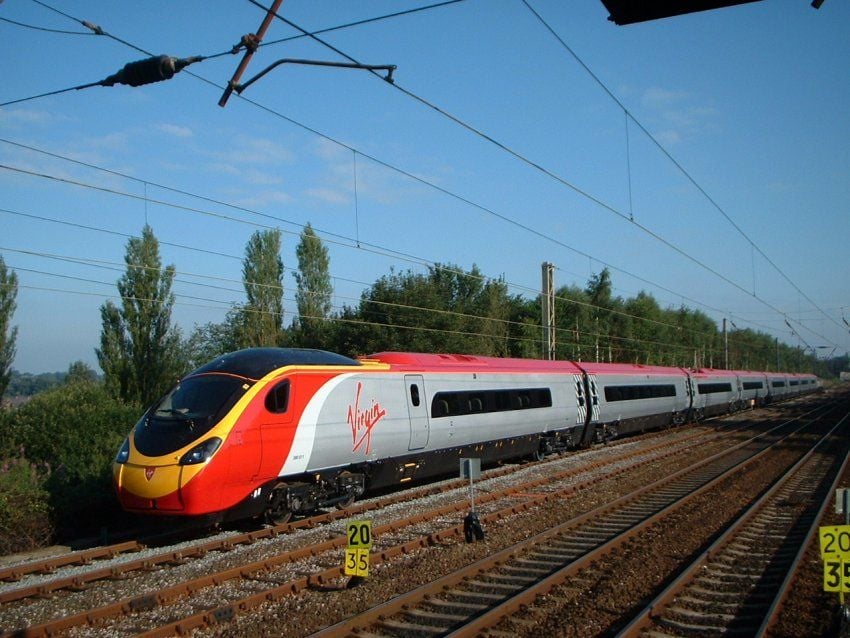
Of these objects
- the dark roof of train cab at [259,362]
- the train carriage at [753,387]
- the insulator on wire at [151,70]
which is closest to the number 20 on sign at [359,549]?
the dark roof of train cab at [259,362]

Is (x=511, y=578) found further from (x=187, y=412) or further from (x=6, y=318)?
(x=6, y=318)

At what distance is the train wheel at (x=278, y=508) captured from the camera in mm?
12273

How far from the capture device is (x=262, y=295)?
135 ft

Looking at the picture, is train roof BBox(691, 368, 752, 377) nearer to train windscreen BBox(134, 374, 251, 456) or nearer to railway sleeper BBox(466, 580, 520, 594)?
train windscreen BBox(134, 374, 251, 456)

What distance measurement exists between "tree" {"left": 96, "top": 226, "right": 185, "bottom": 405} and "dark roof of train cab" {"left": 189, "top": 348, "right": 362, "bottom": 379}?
1896cm

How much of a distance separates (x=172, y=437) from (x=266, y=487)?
179 cm

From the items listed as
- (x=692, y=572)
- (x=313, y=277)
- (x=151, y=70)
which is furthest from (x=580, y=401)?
(x=313, y=277)

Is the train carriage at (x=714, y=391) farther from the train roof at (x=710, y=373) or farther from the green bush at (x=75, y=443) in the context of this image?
the green bush at (x=75, y=443)

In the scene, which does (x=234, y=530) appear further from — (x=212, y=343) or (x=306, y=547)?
(x=212, y=343)

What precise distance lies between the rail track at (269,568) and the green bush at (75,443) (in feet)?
10.6

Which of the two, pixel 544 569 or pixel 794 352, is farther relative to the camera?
pixel 794 352

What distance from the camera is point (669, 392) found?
32.6 meters

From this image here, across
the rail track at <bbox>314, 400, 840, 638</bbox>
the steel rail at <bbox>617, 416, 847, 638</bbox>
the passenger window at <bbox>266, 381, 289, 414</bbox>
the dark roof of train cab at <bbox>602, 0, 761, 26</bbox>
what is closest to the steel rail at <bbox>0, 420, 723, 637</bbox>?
the rail track at <bbox>314, 400, 840, 638</bbox>

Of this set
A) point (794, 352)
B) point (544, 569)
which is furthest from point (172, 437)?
point (794, 352)
